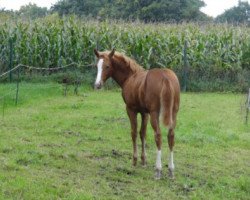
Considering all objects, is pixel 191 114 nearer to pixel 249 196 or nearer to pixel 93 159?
pixel 93 159

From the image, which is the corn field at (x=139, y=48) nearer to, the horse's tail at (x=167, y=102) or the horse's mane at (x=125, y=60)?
the horse's mane at (x=125, y=60)

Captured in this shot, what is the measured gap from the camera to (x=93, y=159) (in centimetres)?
792

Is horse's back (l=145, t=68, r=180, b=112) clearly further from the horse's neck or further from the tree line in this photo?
the tree line

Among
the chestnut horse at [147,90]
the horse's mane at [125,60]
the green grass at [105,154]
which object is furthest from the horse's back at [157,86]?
the green grass at [105,154]

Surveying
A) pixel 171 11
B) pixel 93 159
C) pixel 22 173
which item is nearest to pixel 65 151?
pixel 93 159

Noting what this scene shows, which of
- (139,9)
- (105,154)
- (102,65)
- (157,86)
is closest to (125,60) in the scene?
(102,65)

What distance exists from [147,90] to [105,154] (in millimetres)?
1840

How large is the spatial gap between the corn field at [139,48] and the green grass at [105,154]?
4810mm

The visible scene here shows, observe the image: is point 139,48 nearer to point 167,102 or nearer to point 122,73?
point 122,73

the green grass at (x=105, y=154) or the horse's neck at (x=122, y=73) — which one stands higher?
the horse's neck at (x=122, y=73)

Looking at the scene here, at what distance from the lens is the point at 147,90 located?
6973 millimetres

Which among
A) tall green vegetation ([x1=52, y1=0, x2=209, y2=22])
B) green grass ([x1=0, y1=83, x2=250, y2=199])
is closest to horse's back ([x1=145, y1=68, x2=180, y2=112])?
green grass ([x1=0, y1=83, x2=250, y2=199])

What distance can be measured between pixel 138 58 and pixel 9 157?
39.8ft

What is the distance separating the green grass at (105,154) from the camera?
20.5ft
